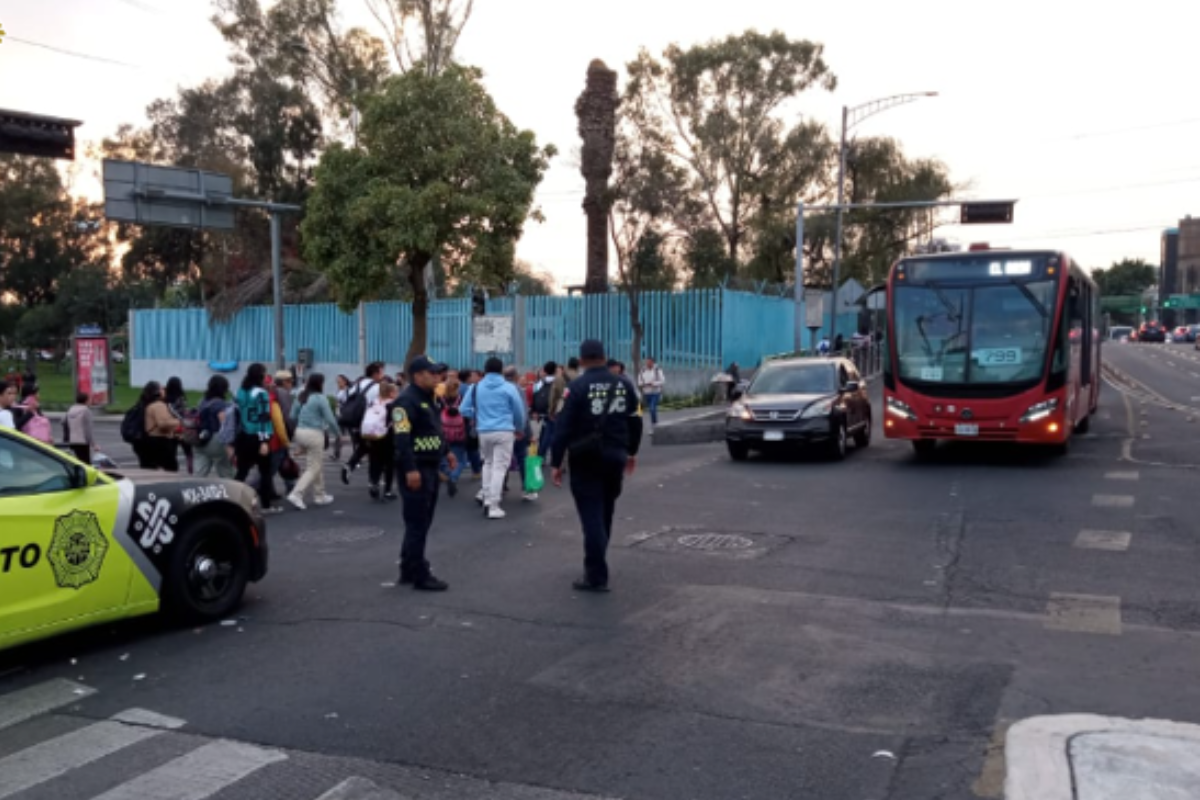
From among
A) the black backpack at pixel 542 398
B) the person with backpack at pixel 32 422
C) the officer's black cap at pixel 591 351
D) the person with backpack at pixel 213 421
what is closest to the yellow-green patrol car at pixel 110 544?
the officer's black cap at pixel 591 351

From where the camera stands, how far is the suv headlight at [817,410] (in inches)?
638

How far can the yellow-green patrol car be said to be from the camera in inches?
239

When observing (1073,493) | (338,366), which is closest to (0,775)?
(1073,493)

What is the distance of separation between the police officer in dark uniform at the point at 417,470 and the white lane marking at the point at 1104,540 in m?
5.81

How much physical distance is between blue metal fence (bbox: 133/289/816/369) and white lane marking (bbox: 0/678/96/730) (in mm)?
23628

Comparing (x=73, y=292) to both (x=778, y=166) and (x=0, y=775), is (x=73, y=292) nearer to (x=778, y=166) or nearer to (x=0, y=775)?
(x=778, y=166)

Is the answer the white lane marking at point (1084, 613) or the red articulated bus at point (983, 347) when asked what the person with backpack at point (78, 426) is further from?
the red articulated bus at point (983, 347)

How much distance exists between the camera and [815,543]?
10.0m

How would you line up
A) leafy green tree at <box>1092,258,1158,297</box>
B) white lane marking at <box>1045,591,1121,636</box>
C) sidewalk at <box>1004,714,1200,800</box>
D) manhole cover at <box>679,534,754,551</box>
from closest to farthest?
1. sidewalk at <box>1004,714,1200,800</box>
2. white lane marking at <box>1045,591,1121,636</box>
3. manhole cover at <box>679,534,754,551</box>
4. leafy green tree at <box>1092,258,1158,297</box>

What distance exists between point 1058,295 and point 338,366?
81.2 feet

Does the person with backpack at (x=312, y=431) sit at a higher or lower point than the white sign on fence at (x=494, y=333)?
lower

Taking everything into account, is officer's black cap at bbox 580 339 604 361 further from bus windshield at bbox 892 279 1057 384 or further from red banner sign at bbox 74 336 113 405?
red banner sign at bbox 74 336 113 405

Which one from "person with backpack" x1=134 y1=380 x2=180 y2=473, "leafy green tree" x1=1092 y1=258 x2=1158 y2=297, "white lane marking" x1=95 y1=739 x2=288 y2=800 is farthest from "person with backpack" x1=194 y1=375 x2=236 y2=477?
"leafy green tree" x1=1092 y1=258 x2=1158 y2=297

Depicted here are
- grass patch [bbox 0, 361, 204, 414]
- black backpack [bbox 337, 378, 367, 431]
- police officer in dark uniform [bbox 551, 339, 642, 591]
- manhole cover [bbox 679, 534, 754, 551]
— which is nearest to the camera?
police officer in dark uniform [bbox 551, 339, 642, 591]
